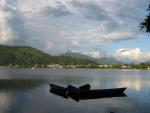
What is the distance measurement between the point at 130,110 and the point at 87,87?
28.3 metres

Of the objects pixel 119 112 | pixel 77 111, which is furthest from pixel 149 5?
pixel 77 111

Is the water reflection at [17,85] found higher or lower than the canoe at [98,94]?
higher

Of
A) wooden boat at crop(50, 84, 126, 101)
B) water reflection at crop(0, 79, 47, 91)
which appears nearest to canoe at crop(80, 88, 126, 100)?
wooden boat at crop(50, 84, 126, 101)

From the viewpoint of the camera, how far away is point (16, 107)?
51.5m

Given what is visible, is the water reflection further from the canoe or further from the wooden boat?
the canoe

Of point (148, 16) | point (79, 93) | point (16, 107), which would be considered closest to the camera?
point (148, 16)

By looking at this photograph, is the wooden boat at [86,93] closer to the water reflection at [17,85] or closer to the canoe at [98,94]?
Result: the canoe at [98,94]

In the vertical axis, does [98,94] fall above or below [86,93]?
below

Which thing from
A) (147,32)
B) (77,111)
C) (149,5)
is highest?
(149,5)

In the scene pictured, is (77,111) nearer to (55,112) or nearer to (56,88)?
(55,112)

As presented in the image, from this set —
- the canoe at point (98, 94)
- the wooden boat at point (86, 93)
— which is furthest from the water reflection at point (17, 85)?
the canoe at point (98, 94)

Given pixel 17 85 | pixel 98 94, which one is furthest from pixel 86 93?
pixel 17 85

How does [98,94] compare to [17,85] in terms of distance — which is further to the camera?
[17,85]

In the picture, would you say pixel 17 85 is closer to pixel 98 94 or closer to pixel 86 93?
pixel 86 93
